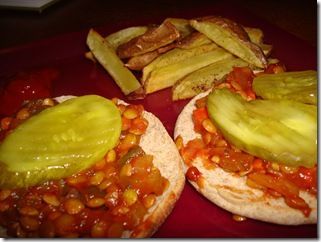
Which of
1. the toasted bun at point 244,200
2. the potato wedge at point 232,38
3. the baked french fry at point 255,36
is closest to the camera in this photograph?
the toasted bun at point 244,200

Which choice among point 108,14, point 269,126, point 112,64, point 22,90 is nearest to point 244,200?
point 269,126

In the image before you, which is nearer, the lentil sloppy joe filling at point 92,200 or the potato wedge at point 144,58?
the lentil sloppy joe filling at point 92,200

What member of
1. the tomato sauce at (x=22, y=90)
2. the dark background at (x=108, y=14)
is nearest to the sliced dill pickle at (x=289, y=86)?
the dark background at (x=108, y=14)

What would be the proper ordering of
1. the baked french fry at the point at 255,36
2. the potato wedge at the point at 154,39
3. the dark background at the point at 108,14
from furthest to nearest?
the dark background at the point at 108,14, the baked french fry at the point at 255,36, the potato wedge at the point at 154,39

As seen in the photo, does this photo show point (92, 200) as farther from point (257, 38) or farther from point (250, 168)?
point (257, 38)

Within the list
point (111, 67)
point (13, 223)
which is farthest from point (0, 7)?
point (13, 223)

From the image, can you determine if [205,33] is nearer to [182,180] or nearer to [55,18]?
[182,180]

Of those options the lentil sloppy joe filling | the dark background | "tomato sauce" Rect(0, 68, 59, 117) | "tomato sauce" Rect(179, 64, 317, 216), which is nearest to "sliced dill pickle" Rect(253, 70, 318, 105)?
"tomato sauce" Rect(179, 64, 317, 216)

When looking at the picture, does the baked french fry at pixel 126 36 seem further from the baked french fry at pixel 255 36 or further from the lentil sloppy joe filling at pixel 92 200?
the lentil sloppy joe filling at pixel 92 200

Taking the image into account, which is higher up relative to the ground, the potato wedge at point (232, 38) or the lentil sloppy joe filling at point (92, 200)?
the potato wedge at point (232, 38)
